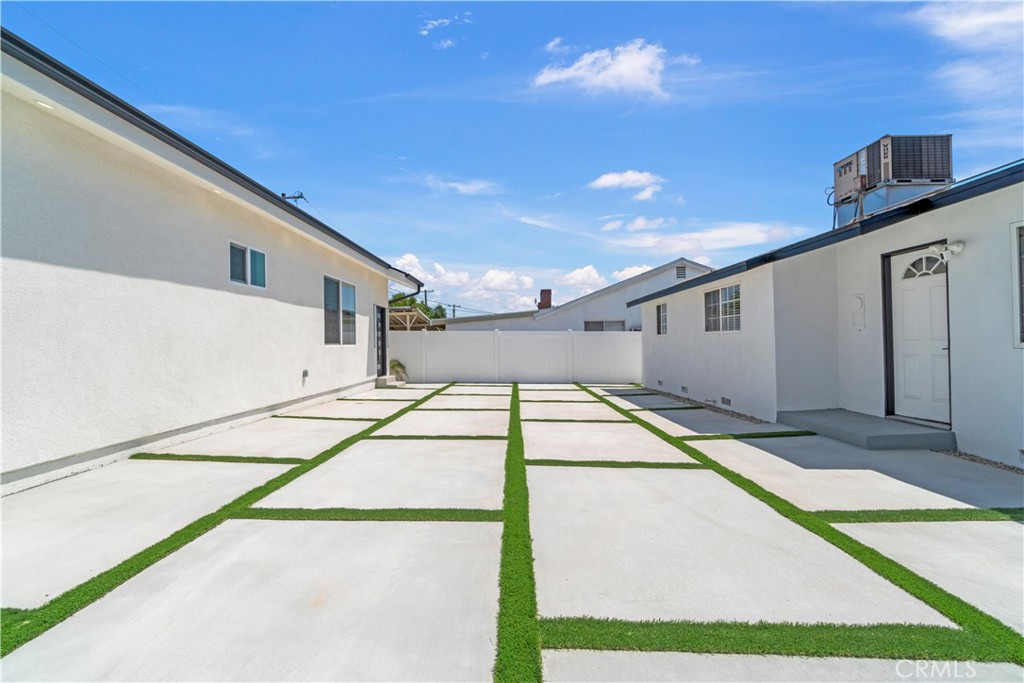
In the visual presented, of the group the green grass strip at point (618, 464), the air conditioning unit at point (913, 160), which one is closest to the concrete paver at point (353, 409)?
the green grass strip at point (618, 464)

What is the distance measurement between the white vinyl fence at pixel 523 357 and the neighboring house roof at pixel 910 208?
7317 mm

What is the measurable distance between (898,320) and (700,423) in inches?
126

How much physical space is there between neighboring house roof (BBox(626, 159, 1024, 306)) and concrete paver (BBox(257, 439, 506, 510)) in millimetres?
5477

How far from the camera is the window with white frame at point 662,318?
503 inches

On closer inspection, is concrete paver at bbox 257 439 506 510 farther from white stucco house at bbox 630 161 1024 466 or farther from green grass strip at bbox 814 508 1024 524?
white stucco house at bbox 630 161 1024 466

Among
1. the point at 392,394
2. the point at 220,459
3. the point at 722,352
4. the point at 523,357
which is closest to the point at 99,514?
the point at 220,459

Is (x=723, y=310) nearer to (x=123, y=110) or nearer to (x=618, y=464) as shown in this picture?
(x=618, y=464)

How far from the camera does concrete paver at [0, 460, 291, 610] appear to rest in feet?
9.07

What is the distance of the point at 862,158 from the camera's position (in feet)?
24.2

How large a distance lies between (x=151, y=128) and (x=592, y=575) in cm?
636

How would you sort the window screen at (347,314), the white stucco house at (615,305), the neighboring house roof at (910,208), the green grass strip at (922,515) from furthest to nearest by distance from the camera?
the white stucco house at (615,305) < the window screen at (347,314) < the neighboring house roof at (910,208) < the green grass strip at (922,515)

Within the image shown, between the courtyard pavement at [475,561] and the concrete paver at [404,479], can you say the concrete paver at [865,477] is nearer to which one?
the courtyard pavement at [475,561]

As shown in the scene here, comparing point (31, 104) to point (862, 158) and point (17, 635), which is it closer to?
point (17, 635)

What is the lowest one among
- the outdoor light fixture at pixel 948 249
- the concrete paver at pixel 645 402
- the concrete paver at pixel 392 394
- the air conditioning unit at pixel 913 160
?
the concrete paver at pixel 645 402
